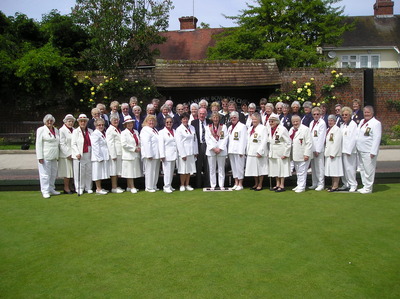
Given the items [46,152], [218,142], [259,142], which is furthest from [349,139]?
[46,152]

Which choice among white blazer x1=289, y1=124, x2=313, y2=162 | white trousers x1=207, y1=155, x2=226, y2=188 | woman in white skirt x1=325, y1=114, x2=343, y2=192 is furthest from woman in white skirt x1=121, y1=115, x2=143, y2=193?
woman in white skirt x1=325, y1=114, x2=343, y2=192

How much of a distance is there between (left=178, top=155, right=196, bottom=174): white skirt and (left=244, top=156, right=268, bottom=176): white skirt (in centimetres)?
127

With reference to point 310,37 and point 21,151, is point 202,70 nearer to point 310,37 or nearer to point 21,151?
point 21,151

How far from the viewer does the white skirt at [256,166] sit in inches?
380

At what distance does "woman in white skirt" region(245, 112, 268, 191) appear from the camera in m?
9.63

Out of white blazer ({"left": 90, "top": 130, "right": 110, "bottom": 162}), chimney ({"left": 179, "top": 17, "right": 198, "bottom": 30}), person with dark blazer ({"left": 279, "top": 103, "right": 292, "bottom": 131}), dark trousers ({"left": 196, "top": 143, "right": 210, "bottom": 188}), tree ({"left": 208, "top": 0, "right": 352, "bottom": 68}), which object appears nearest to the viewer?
white blazer ({"left": 90, "top": 130, "right": 110, "bottom": 162})

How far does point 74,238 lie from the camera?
6.09 m

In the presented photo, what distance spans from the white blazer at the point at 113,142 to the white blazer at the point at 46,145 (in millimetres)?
1218

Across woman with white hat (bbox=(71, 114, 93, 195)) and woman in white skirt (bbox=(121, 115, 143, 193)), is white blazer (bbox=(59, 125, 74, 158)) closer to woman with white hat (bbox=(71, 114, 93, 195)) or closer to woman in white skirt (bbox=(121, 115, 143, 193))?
woman with white hat (bbox=(71, 114, 93, 195))

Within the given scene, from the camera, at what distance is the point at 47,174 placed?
9398 mm

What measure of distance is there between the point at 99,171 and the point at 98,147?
1.80ft

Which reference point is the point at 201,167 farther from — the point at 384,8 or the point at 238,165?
the point at 384,8

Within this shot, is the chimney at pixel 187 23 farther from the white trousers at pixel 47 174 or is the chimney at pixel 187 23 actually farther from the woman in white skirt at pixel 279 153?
the white trousers at pixel 47 174

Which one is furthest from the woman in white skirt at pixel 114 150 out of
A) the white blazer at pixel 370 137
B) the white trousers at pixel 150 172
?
the white blazer at pixel 370 137
